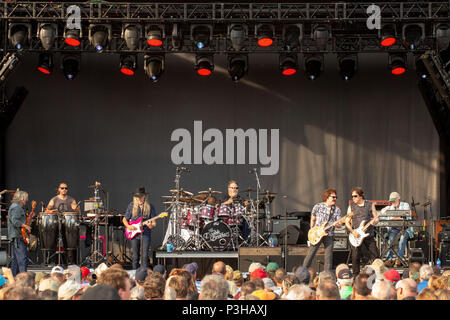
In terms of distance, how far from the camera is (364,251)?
34.2ft

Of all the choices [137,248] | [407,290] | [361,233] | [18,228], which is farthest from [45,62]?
[407,290]

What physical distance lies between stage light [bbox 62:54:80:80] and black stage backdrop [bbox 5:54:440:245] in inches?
62.1

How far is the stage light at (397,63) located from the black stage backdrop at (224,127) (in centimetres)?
177

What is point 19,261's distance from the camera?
1033 centimetres

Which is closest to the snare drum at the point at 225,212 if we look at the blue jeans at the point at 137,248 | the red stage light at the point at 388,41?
the blue jeans at the point at 137,248

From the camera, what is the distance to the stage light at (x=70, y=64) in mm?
14109

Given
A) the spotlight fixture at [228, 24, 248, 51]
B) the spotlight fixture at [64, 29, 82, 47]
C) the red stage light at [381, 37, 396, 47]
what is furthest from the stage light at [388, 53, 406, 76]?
the spotlight fixture at [64, 29, 82, 47]

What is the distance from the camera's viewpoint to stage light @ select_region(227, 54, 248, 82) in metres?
14.0

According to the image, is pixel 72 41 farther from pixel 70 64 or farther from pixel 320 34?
pixel 320 34

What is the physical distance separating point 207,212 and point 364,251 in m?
3.14

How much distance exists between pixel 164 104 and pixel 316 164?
3.89 meters

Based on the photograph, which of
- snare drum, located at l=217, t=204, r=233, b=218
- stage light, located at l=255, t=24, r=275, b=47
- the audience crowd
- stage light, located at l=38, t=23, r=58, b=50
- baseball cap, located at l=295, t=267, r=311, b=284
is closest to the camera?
the audience crowd

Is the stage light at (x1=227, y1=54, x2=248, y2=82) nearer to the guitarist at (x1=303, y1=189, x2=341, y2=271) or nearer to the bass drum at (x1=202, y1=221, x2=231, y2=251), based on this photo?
the bass drum at (x1=202, y1=221, x2=231, y2=251)
